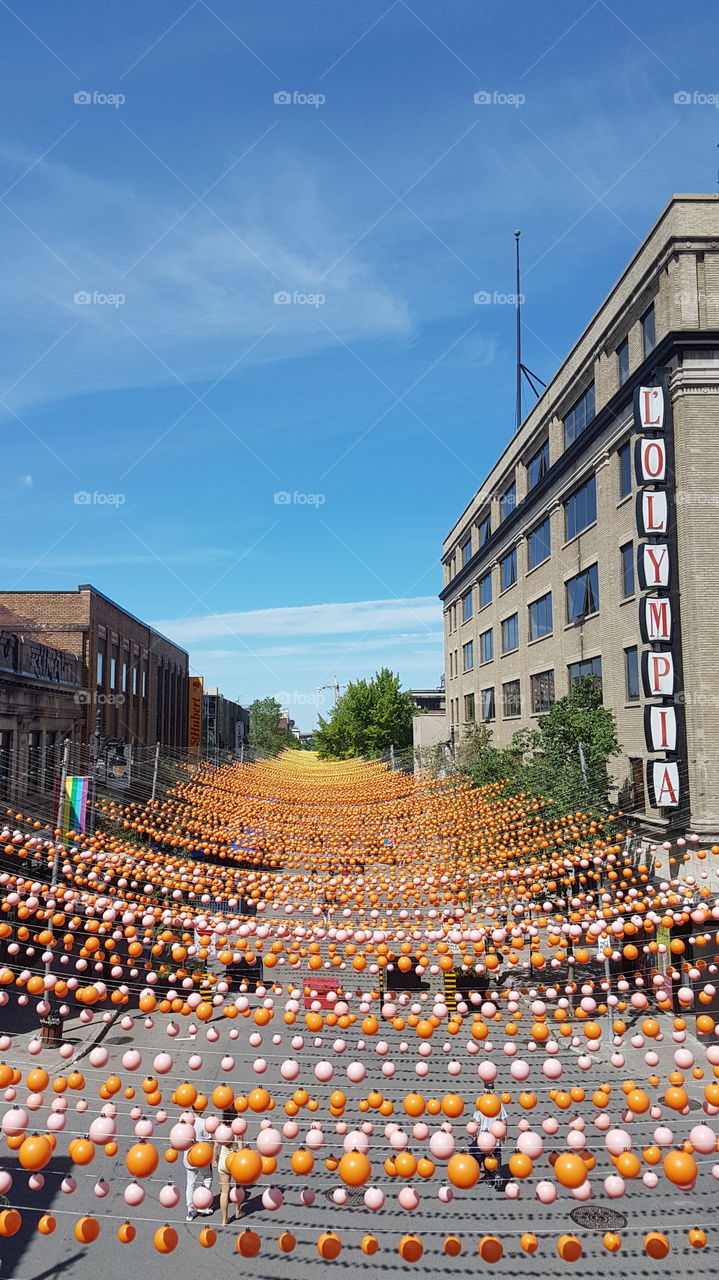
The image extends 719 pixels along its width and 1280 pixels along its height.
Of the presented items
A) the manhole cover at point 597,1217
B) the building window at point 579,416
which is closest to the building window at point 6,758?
the manhole cover at point 597,1217

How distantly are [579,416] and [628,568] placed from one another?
27.0ft

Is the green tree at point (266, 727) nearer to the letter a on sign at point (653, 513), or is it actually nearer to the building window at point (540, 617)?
the building window at point (540, 617)

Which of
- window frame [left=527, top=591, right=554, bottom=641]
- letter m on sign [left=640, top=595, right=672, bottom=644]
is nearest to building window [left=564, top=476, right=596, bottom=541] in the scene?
window frame [left=527, top=591, right=554, bottom=641]

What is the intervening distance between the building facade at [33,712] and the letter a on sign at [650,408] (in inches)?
716

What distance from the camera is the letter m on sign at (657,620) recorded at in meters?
17.8

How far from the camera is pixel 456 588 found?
52.9 metres

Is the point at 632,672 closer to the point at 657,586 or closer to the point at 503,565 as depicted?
the point at 657,586

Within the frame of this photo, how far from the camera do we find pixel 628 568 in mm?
21328

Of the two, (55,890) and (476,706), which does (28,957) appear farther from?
(476,706)

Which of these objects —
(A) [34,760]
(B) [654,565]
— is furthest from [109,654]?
(B) [654,565]

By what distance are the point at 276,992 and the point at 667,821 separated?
495 inches

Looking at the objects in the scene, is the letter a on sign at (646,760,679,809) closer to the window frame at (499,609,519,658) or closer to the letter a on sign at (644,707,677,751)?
the letter a on sign at (644,707,677,751)

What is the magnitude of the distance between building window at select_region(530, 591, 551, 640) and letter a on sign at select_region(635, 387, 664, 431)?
1202cm

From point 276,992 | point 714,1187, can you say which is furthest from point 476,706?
point 276,992
